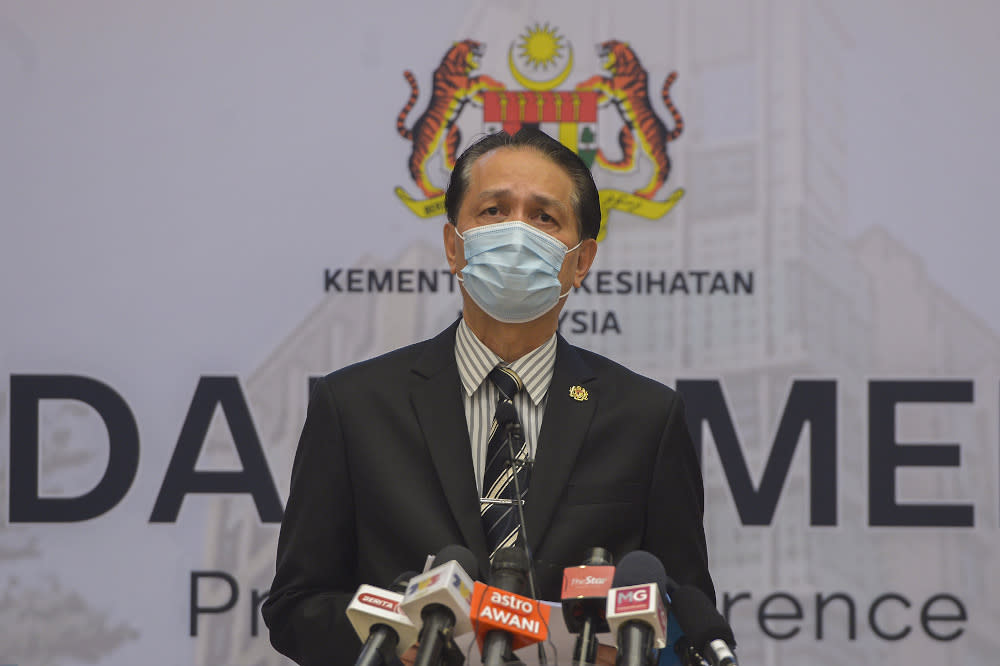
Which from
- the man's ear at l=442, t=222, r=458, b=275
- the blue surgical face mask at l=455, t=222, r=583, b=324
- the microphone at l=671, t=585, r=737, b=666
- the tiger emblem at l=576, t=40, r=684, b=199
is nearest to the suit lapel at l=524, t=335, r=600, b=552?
the blue surgical face mask at l=455, t=222, r=583, b=324

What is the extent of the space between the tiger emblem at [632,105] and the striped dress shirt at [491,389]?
5.98 ft

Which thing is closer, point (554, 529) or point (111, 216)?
point (554, 529)

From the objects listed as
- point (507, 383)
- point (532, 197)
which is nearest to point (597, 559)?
point (507, 383)

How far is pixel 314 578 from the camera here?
73.8 inches

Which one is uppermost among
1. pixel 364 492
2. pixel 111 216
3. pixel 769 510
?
pixel 111 216

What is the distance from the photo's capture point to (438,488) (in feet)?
6.19

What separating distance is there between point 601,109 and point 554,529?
7.33ft

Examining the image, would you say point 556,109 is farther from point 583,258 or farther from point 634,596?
point 634,596

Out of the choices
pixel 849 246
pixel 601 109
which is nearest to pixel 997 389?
pixel 849 246

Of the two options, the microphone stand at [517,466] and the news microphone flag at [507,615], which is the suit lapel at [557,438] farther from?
the news microphone flag at [507,615]

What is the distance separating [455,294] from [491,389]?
66.9 inches

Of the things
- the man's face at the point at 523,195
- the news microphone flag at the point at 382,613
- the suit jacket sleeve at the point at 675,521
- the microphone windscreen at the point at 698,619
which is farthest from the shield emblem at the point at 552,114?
the news microphone flag at the point at 382,613

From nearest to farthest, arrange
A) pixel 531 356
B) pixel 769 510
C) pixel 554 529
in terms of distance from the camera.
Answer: pixel 554 529 → pixel 531 356 → pixel 769 510

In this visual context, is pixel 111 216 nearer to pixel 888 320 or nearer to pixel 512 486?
pixel 512 486
